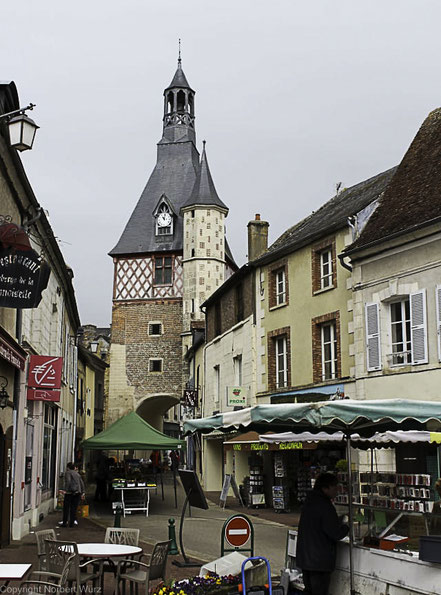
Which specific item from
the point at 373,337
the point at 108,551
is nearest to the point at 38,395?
the point at 108,551

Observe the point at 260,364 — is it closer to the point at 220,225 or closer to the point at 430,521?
the point at 430,521

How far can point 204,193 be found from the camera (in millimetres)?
42438

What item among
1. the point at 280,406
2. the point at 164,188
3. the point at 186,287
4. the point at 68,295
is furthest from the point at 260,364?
the point at 164,188

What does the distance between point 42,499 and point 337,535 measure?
36.9ft

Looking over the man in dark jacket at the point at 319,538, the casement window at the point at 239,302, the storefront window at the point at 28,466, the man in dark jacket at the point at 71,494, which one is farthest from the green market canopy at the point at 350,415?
the casement window at the point at 239,302

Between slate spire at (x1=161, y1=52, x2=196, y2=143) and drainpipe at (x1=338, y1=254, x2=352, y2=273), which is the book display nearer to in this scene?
drainpipe at (x1=338, y1=254, x2=352, y2=273)

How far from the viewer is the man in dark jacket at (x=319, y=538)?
6332 mm

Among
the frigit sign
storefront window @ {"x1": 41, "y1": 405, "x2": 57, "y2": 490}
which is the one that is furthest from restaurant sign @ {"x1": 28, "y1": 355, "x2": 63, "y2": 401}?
the frigit sign

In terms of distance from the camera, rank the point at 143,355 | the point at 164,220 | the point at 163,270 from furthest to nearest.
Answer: the point at 164,220 → the point at 163,270 → the point at 143,355

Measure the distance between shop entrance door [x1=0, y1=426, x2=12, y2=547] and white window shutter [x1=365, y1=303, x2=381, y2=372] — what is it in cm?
711

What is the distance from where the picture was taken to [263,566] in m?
6.45

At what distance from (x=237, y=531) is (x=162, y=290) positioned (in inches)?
1423

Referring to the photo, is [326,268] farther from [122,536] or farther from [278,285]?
[122,536]

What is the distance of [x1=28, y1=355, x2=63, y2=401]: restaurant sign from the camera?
1289cm
